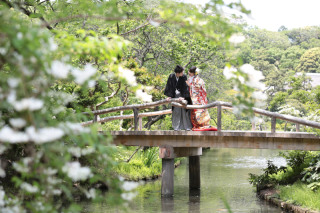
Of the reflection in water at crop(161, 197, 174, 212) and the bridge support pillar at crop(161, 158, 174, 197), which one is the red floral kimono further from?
the reflection in water at crop(161, 197, 174, 212)

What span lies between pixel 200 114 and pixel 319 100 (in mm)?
2875

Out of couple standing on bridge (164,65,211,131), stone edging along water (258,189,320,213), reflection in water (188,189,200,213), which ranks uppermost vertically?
couple standing on bridge (164,65,211,131)

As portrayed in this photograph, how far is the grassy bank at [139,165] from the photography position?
14.8 meters

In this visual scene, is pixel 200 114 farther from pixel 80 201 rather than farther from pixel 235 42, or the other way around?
pixel 235 42

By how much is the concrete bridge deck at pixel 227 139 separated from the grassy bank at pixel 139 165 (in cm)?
243

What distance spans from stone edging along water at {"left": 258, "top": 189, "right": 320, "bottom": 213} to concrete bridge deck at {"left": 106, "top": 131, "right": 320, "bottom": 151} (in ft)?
3.94

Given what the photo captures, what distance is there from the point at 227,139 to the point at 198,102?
5.28 feet

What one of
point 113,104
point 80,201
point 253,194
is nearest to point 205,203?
point 253,194

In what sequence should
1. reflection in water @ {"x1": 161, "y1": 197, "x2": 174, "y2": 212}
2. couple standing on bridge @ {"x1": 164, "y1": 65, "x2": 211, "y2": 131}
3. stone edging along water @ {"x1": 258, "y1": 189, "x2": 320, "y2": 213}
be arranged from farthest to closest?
couple standing on bridge @ {"x1": 164, "y1": 65, "x2": 211, "y2": 131}
reflection in water @ {"x1": 161, "y1": 197, "x2": 174, "y2": 212}
stone edging along water @ {"x1": 258, "y1": 189, "x2": 320, "y2": 213}

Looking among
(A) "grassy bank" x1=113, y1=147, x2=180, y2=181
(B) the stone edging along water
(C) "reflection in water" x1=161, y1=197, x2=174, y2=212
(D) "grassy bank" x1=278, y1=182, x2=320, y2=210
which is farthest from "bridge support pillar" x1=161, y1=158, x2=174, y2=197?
(A) "grassy bank" x1=113, y1=147, x2=180, y2=181

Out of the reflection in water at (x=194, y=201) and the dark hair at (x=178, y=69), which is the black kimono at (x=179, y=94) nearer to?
the dark hair at (x=178, y=69)

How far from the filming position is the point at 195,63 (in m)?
18.4

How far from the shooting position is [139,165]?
16.2 meters

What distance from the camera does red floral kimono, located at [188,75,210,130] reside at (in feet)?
39.6
